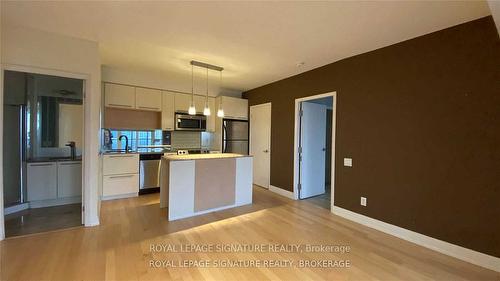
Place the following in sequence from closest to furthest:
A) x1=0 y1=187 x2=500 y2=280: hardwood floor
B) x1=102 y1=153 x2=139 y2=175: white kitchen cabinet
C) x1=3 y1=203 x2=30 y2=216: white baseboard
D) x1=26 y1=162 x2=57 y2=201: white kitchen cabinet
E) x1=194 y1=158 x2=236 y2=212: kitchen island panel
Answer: x1=0 y1=187 x2=500 y2=280: hardwood floor → x1=3 y1=203 x2=30 y2=216: white baseboard → x1=194 y1=158 x2=236 y2=212: kitchen island panel → x1=26 y1=162 x2=57 y2=201: white kitchen cabinet → x1=102 y1=153 x2=139 y2=175: white kitchen cabinet

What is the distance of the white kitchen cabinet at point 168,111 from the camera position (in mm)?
4656

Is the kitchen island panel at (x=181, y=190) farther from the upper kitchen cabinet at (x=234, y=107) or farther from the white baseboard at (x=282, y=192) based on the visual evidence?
the upper kitchen cabinet at (x=234, y=107)

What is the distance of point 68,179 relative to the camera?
368 cm

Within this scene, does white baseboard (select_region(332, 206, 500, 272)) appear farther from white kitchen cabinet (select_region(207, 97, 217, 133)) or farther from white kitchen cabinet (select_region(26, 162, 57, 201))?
white kitchen cabinet (select_region(26, 162, 57, 201))

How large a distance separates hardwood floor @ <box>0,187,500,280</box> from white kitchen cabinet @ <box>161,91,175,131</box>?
1.94 meters

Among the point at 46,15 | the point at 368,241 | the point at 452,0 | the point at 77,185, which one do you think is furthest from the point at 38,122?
the point at 452,0

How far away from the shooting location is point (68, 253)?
2193 mm

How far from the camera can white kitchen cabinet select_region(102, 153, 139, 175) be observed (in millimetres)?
3920

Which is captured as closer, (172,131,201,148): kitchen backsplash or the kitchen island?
the kitchen island

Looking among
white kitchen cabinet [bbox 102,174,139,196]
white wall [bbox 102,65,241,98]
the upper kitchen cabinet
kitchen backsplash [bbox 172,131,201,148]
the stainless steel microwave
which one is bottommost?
white kitchen cabinet [bbox 102,174,139,196]

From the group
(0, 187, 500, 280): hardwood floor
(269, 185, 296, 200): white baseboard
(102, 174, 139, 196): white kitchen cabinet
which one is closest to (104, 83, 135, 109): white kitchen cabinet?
(102, 174, 139, 196): white kitchen cabinet

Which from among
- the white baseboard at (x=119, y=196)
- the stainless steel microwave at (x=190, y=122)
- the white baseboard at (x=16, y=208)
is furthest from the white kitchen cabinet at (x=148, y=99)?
the white baseboard at (x=16, y=208)

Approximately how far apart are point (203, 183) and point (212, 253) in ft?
4.03

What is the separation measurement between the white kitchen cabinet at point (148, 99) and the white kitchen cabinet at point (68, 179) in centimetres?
150
